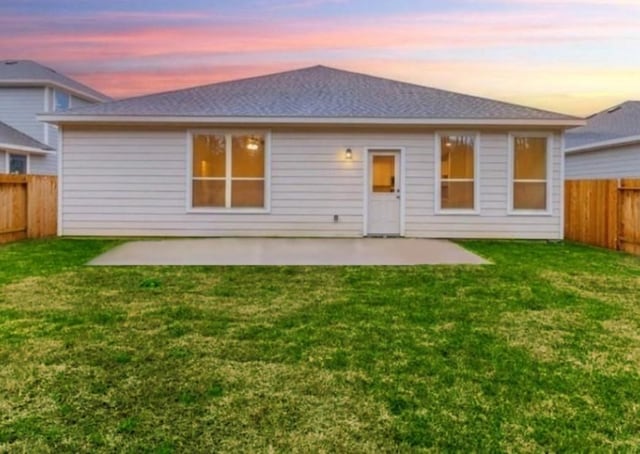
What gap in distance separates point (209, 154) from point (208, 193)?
907 millimetres

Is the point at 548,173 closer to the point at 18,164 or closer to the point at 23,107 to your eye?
the point at 18,164

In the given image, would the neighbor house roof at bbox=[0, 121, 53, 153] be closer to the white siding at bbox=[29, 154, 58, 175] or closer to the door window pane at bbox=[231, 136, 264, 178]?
the white siding at bbox=[29, 154, 58, 175]

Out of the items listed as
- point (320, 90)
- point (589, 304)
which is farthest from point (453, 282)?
point (320, 90)

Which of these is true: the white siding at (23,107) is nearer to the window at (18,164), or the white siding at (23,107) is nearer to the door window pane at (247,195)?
the window at (18,164)

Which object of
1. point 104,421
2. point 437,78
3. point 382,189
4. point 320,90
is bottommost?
point 104,421

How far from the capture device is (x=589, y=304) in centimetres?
582

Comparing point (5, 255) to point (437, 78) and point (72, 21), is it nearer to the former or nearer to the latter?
point (72, 21)

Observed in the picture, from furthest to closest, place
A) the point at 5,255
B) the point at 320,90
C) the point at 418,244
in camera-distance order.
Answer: the point at 320,90
the point at 418,244
the point at 5,255

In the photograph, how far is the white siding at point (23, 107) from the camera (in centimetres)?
2114

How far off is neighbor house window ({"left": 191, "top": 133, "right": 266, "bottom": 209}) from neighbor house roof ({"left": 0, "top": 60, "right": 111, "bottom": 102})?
40.8 feet

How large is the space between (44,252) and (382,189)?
7180 millimetres

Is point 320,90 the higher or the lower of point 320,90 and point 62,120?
the higher

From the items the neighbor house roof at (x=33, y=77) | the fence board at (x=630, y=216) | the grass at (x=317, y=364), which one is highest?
the neighbor house roof at (x=33, y=77)

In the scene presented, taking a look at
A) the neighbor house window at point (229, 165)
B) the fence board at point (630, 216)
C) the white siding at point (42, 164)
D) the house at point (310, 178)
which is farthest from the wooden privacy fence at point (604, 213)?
the white siding at point (42, 164)
